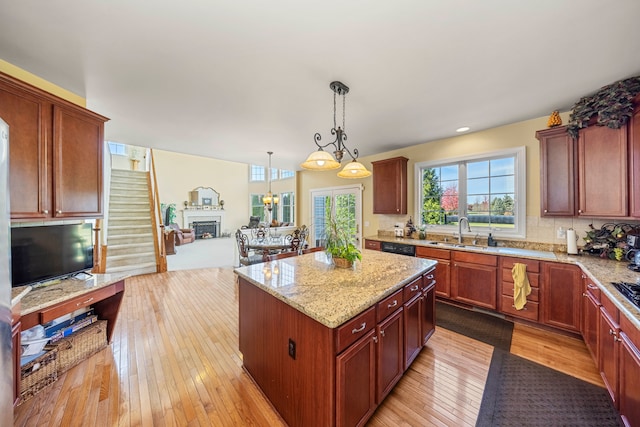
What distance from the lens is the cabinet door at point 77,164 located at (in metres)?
1.97

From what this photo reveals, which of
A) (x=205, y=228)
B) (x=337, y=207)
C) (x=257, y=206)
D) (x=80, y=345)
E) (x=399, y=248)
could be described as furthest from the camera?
(x=257, y=206)

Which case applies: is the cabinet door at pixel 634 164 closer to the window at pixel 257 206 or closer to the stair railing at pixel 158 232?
the stair railing at pixel 158 232

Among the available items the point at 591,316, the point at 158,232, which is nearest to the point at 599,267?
the point at 591,316

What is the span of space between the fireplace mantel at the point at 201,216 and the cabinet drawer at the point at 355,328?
37.4 feet

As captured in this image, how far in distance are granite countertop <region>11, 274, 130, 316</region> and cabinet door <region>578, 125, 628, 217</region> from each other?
509 cm

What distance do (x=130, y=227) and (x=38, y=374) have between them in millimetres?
4499

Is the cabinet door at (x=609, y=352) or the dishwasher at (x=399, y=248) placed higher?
the dishwasher at (x=399, y=248)

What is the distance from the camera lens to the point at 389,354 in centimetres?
168

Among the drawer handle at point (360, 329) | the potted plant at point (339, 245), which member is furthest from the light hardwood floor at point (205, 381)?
the potted plant at point (339, 245)

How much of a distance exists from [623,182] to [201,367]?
4.42m

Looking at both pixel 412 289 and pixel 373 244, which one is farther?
pixel 373 244

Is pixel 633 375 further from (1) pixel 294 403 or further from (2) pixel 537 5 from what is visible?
(2) pixel 537 5

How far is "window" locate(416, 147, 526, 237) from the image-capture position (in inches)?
129

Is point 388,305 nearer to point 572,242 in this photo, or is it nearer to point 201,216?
point 572,242
